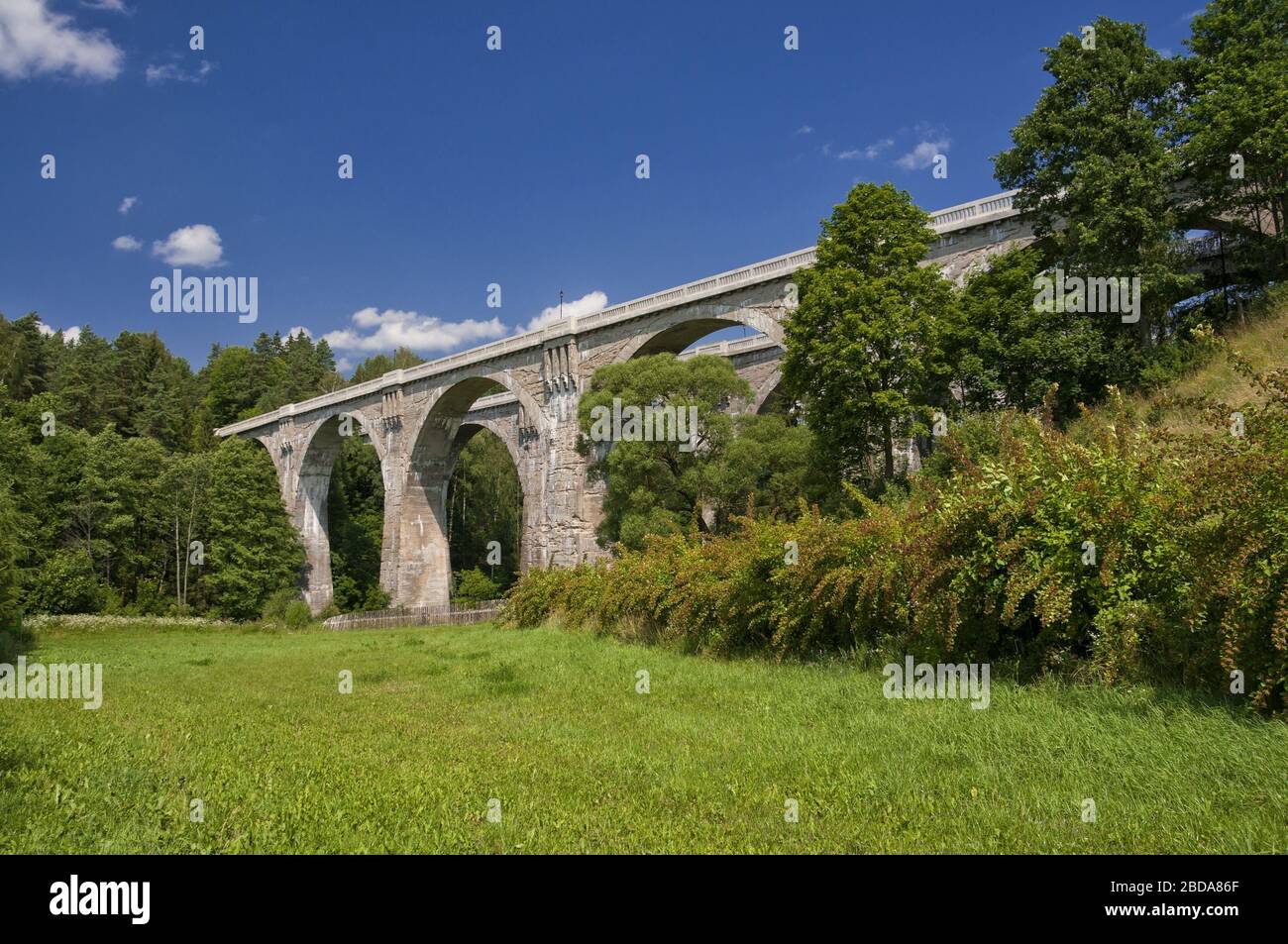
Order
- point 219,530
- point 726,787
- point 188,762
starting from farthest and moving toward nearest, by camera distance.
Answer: point 219,530, point 188,762, point 726,787

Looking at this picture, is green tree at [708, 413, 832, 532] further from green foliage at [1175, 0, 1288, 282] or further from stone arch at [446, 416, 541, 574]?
stone arch at [446, 416, 541, 574]

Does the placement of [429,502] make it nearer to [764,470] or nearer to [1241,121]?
[764,470]

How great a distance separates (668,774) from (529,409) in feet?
103

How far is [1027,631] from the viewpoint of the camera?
7.36 metres

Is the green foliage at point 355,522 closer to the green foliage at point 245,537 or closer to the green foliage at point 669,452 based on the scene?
the green foliage at point 245,537

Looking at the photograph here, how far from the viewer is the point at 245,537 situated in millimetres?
45781

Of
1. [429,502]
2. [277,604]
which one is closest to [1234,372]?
[429,502]

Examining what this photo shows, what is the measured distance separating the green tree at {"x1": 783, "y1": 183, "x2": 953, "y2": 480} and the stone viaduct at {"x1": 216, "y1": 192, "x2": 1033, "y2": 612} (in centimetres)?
270

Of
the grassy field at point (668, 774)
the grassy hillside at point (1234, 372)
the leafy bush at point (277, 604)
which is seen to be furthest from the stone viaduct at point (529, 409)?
the grassy field at point (668, 774)

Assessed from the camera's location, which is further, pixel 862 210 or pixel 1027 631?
pixel 862 210

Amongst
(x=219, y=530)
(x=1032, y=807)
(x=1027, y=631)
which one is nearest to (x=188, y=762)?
(x=1032, y=807)

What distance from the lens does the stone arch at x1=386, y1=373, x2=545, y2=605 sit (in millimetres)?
43938
